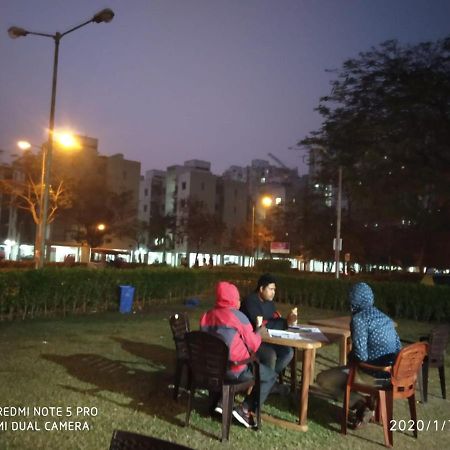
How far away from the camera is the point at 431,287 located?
1598 cm

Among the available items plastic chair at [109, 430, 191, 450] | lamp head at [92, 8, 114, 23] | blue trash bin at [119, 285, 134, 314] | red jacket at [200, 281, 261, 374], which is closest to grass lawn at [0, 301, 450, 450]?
red jacket at [200, 281, 261, 374]

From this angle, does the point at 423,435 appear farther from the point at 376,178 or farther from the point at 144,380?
the point at 376,178

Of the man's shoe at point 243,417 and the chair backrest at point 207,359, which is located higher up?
the chair backrest at point 207,359

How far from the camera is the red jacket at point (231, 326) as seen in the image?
5172 mm

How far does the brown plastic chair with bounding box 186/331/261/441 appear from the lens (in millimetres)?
4852

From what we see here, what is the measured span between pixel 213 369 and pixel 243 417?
754 millimetres

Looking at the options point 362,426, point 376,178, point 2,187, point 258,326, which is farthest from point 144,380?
point 2,187

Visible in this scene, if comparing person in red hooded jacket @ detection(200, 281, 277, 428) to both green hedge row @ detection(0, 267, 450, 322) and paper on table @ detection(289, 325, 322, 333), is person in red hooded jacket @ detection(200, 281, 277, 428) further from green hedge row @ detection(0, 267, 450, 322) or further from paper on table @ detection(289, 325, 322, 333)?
green hedge row @ detection(0, 267, 450, 322)

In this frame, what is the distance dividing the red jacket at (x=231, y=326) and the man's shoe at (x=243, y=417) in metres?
0.50

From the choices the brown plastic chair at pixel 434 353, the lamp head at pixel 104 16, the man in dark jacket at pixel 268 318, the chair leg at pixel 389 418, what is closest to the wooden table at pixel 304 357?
the man in dark jacket at pixel 268 318

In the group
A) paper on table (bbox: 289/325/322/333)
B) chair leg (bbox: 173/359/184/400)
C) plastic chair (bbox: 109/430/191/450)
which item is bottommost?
chair leg (bbox: 173/359/184/400)

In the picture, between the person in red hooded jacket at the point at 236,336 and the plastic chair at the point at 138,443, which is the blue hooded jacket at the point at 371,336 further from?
the plastic chair at the point at 138,443

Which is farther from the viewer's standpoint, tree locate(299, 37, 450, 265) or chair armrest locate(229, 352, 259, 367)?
tree locate(299, 37, 450, 265)

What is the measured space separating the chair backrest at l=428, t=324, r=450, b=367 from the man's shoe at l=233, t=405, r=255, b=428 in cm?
262
